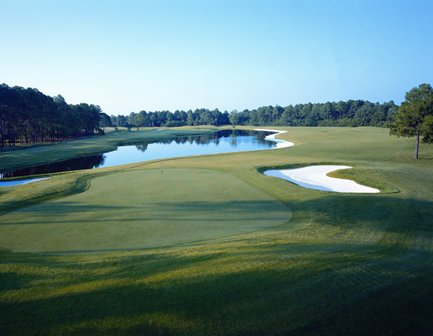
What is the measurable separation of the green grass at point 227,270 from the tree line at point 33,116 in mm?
55116

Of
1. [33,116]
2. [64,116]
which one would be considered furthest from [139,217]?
[64,116]

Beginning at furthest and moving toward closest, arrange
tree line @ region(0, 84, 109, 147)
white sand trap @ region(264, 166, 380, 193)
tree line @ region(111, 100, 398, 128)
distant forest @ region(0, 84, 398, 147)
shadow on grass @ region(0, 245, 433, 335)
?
tree line @ region(111, 100, 398, 128) → distant forest @ region(0, 84, 398, 147) → tree line @ region(0, 84, 109, 147) → white sand trap @ region(264, 166, 380, 193) → shadow on grass @ region(0, 245, 433, 335)

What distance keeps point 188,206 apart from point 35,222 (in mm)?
6921

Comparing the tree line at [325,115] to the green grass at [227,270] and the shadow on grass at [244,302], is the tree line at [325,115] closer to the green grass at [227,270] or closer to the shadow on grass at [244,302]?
the green grass at [227,270]

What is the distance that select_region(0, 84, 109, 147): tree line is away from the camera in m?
62.4

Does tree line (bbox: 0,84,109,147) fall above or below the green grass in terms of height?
above

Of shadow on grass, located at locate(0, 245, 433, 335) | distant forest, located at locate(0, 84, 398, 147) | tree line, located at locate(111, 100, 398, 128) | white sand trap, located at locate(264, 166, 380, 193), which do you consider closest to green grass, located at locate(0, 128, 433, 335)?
shadow on grass, located at locate(0, 245, 433, 335)

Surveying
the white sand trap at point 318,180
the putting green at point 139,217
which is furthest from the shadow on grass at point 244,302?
the white sand trap at point 318,180

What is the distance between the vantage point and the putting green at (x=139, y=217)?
11.8 meters

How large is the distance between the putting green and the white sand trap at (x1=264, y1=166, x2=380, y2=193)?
6659 mm

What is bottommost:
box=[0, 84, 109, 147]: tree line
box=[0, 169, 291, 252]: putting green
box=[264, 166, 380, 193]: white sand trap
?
box=[264, 166, 380, 193]: white sand trap

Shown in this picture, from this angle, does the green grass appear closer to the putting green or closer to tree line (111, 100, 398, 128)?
the putting green

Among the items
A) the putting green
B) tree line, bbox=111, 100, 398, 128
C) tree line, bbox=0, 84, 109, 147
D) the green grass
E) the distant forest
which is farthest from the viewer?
tree line, bbox=111, 100, 398, 128

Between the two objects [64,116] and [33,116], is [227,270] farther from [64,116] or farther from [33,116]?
[64,116]
